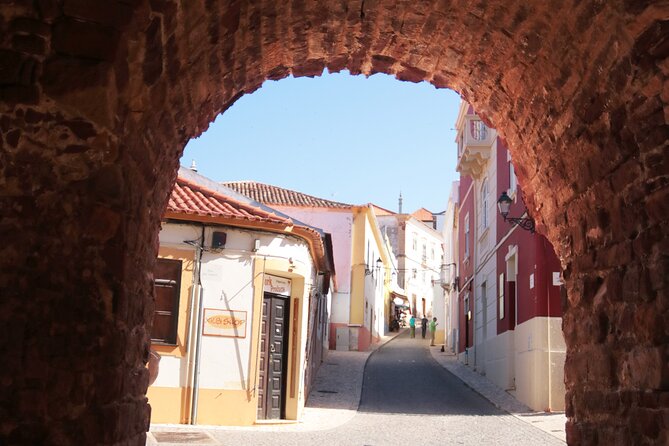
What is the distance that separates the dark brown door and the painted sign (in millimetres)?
122

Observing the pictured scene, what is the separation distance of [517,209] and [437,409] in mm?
4257

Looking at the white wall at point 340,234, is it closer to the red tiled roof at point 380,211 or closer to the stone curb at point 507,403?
the stone curb at point 507,403

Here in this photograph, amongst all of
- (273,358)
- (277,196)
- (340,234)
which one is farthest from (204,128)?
(340,234)

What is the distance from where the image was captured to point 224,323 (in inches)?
488

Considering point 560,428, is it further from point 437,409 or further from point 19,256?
point 19,256

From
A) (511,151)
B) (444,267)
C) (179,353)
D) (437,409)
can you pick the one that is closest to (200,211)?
(179,353)

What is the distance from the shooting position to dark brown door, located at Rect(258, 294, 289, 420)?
520 inches

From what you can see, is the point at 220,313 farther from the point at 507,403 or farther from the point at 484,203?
the point at 484,203

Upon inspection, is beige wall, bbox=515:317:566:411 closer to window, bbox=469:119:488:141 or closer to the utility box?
window, bbox=469:119:488:141

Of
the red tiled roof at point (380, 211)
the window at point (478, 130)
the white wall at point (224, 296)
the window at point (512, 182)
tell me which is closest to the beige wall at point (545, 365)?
the window at point (512, 182)

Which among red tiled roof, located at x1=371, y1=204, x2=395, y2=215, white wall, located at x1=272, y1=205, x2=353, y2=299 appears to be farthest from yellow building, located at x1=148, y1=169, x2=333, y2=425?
red tiled roof, located at x1=371, y1=204, x2=395, y2=215

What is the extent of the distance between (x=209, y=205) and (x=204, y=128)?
838cm

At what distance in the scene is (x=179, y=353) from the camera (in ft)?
39.5

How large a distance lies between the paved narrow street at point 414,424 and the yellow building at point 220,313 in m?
0.85
